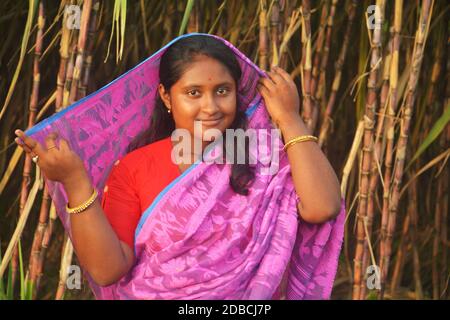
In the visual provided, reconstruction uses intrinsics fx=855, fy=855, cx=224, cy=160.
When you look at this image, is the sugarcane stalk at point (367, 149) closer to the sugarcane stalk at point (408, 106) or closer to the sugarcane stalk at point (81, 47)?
the sugarcane stalk at point (408, 106)

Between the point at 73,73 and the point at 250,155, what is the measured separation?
0.56 metres

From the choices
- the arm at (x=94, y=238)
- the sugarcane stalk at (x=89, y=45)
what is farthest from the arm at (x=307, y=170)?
the sugarcane stalk at (x=89, y=45)

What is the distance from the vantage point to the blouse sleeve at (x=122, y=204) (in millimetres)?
1509

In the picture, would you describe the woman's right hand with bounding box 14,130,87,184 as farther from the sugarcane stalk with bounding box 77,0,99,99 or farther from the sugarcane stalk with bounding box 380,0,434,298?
the sugarcane stalk with bounding box 380,0,434,298

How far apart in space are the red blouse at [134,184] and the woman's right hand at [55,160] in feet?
0.39

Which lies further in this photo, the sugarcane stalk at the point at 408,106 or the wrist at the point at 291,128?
the sugarcane stalk at the point at 408,106

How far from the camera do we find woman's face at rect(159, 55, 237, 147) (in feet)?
4.93

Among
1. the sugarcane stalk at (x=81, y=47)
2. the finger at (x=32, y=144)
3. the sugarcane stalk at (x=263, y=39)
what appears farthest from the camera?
the sugarcane stalk at (x=263, y=39)

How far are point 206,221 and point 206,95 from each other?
0.73 ft

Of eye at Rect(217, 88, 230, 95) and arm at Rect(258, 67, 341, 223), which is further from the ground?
eye at Rect(217, 88, 230, 95)

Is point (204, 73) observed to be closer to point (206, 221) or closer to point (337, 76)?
point (206, 221)

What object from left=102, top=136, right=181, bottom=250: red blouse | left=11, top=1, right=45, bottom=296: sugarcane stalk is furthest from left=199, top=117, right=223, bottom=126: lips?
left=11, top=1, right=45, bottom=296: sugarcane stalk

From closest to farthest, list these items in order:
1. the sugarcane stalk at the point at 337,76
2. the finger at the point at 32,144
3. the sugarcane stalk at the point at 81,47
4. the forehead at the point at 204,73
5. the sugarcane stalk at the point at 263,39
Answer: the finger at the point at 32,144 < the forehead at the point at 204,73 < the sugarcane stalk at the point at 81,47 < the sugarcane stalk at the point at 263,39 < the sugarcane stalk at the point at 337,76
